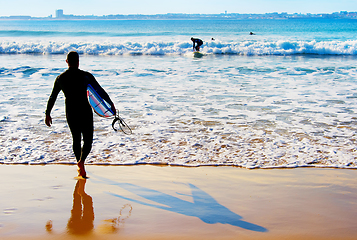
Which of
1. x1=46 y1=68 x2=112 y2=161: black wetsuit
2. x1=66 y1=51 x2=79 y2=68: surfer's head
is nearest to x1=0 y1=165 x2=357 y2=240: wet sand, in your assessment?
x1=46 y1=68 x2=112 y2=161: black wetsuit

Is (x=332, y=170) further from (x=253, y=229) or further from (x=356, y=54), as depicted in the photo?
(x=356, y=54)

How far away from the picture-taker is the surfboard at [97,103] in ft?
12.8

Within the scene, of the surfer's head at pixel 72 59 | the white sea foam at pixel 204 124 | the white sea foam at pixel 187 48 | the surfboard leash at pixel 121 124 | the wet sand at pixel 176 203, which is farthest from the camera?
the white sea foam at pixel 187 48

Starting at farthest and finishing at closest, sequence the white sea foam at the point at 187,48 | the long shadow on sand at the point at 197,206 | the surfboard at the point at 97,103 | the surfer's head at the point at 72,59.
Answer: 1. the white sea foam at the point at 187,48
2. the surfboard at the point at 97,103
3. the surfer's head at the point at 72,59
4. the long shadow on sand at the point at 197,206

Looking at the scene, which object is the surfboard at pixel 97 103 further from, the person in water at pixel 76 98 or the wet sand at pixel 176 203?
the wet sand at pixel 176 203

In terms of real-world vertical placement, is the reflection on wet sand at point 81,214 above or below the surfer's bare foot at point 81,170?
below

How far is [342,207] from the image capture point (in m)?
3.19

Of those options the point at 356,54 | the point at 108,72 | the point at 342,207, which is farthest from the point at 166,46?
the point at 342,207

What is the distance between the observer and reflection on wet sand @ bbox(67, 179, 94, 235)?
9.04 feet

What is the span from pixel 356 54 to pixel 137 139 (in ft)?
76.8

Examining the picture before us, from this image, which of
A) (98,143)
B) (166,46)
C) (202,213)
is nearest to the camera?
(202,213)

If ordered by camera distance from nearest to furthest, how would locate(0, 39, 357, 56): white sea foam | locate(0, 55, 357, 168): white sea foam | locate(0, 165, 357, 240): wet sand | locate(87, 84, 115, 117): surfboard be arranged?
locate(0, 165, 357, 240): wet sand → locate(87, 84, 115, 117): surfboard → locate(0, 55, 357, 168): white sea foam → locate(0, 39, 357, 56): white sea foam

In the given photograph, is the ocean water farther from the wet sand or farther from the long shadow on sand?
the long shadow on sand

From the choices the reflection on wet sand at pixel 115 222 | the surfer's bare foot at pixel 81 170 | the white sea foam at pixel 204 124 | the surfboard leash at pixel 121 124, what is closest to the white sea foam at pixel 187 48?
the white sea foam at pixel 204 124
